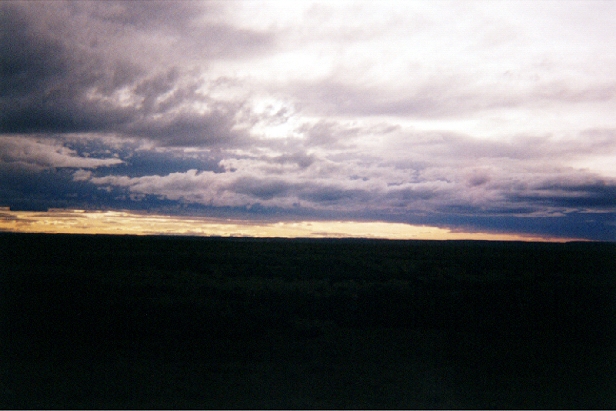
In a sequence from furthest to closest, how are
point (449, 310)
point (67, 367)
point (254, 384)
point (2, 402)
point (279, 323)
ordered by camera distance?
1. point (449, 310)
2. point (279, 323)
3. point (67, 367)
4. point (254, 384)
5. point (2, 402)

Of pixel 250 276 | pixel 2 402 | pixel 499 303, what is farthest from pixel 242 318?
pixel 250 276

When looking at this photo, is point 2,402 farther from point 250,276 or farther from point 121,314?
point 250,276

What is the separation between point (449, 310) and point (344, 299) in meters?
4.83

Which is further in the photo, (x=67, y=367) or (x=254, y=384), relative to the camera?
(x=67, y=367)

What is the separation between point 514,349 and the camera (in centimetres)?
1310

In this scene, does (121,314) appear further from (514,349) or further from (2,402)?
(514,349)

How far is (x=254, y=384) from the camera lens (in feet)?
31.2

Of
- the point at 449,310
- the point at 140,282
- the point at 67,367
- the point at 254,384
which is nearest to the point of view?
the point at 254,384

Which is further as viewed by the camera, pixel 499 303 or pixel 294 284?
pixel 294 284

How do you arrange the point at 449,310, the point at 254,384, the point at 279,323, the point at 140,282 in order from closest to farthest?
the point at 254,384
the point at 279,323
the point at 449,310
the point at 140,282

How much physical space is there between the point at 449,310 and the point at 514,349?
18.9ft

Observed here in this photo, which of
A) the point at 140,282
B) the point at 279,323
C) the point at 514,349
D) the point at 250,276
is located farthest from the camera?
the point at 250,276

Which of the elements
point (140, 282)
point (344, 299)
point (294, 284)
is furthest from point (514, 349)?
point (140, 282)

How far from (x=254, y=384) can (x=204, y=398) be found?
1.21 meters
